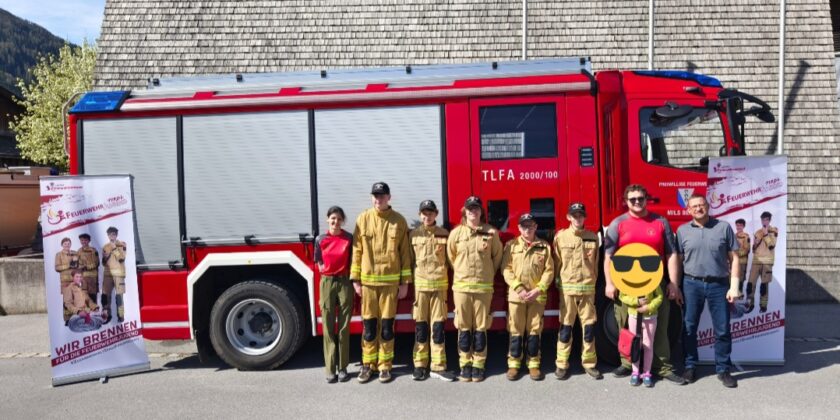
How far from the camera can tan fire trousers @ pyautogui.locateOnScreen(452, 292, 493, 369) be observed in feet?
16.6

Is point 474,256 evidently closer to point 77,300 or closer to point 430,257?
point 430,257

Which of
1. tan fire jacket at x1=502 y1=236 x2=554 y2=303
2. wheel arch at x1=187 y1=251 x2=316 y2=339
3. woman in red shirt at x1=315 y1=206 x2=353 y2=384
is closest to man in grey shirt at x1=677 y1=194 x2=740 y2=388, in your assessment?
tan fire jacket at x1=502 y1=236 x2=554 y2=303

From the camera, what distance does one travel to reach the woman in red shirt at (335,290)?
5145 millimetres

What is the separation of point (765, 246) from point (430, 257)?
10.7 ft

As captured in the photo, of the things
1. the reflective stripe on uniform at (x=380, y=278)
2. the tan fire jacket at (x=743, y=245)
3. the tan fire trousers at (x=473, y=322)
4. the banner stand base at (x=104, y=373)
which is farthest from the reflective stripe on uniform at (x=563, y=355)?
the banner stand base at (x=104, y=373)

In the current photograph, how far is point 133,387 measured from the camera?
524 cm

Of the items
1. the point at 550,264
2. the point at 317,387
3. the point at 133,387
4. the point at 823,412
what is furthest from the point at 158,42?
the point at 823,412

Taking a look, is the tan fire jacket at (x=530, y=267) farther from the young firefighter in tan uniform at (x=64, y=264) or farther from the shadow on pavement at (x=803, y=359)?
Answer: the young firefighter in tan uniform at (x=64, y=264)

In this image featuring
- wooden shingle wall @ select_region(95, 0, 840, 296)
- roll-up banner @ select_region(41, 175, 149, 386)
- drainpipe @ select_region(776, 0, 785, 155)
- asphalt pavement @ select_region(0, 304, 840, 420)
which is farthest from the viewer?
wooden shingle wall @ select_region(95, 0, 840, 296)

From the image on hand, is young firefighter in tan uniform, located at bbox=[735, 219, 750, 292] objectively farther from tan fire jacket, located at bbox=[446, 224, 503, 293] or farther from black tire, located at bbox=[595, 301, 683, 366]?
tan fire jacket, located at bbox=[446, 224, 503, 293]

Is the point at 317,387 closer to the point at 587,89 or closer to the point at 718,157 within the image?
the point at 587,89

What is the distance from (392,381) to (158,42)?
8.55 metres

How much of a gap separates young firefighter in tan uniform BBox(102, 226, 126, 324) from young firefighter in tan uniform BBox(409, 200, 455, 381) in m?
2.77

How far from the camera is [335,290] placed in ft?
17.1
